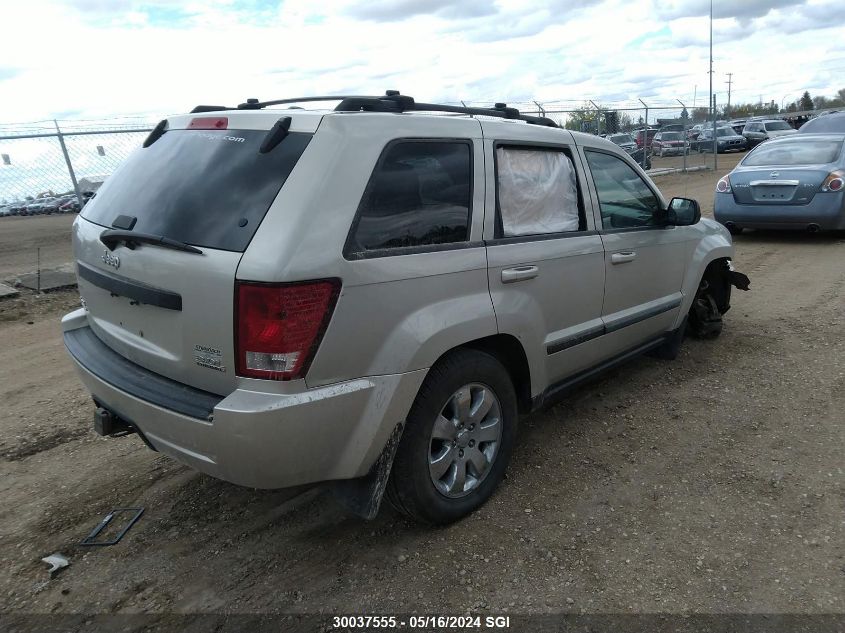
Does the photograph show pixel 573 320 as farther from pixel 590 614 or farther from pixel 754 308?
pixel 754 308

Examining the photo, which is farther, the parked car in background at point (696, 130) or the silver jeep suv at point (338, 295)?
the parked car in background at point (696, 130)

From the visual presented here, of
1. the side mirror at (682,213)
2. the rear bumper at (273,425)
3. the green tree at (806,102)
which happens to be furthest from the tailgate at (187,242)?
the green tree at (806,102)

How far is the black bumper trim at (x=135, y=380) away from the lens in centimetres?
253

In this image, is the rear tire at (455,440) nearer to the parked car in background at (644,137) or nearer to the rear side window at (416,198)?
the rear side window at (416,198)

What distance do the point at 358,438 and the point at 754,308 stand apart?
536 cm

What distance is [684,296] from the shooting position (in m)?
4.75

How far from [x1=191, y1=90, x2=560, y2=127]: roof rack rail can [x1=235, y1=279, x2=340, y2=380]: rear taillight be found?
1.02 m

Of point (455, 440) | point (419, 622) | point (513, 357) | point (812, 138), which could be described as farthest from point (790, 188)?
point (419, 622)

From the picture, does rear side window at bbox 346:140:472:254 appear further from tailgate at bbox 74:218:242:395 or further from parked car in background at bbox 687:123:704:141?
parked car in background at bbox 687:123:704:141

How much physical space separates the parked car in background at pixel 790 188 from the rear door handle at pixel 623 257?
6.67 metres

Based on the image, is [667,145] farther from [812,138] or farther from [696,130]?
[812,138]

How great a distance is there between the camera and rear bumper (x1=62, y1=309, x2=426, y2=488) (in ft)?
7.80

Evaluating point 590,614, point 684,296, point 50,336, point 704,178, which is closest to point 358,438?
point 590,614

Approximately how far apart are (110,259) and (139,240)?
288 millimetres
